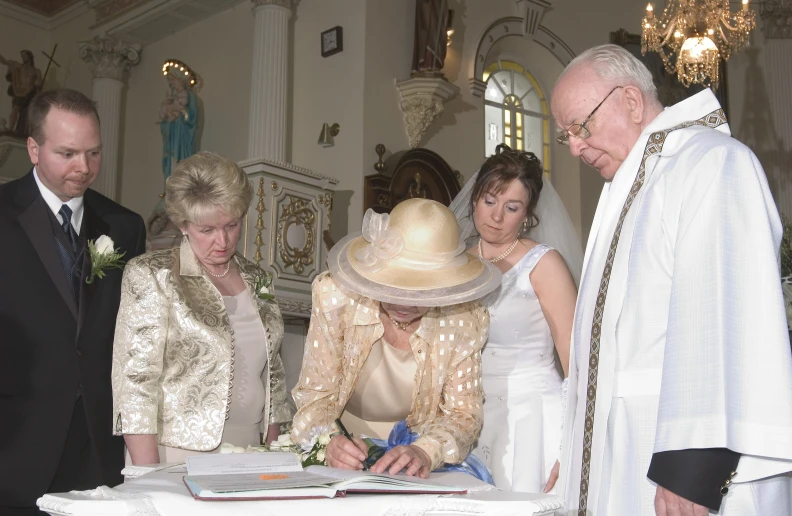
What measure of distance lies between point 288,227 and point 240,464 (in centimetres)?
634

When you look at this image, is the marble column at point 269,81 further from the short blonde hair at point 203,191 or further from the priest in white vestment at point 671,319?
the priest in white vestment at point 671,319

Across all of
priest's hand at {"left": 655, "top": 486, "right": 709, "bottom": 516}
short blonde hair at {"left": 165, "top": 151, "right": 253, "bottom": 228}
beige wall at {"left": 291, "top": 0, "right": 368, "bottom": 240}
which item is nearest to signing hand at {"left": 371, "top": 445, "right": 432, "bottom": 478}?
priest's hand at {"left": 655, "top": 486, "right": 709, "bottom": 516}

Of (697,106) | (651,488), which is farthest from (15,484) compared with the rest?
(697,106)

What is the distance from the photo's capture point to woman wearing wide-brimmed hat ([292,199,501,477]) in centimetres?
242

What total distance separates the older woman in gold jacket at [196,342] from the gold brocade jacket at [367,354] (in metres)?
0.37

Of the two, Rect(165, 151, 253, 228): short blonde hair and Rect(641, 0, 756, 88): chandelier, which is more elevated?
Rect(641, 0, 756, 88): chandelier

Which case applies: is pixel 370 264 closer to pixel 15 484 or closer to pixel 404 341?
pixel 404 341

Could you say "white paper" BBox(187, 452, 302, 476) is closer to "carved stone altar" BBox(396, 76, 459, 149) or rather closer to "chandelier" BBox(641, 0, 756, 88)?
"chandelier" BBox(641, 0, 756, 88)

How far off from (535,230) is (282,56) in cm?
668

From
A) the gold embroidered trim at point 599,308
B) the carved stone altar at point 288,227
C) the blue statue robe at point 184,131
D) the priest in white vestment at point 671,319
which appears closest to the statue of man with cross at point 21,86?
the blue statue robe at point 184,131

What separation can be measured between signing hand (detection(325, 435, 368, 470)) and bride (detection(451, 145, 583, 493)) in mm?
1103

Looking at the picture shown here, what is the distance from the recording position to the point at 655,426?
83.8 inches

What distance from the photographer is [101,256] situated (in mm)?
2887

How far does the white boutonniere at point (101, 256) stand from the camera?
9.45 feet
